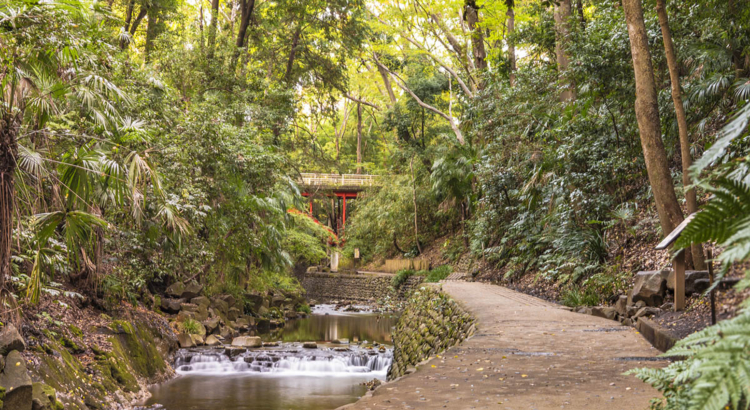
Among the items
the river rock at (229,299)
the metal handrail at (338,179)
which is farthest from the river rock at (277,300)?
the metal handrail at (338,179)

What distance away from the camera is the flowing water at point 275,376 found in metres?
8.89

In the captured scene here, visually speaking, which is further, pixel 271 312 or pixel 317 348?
pixel 271 312

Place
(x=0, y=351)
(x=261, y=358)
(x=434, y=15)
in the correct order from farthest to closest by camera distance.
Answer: (x=434, y=15), (x=261, y=358), (x=0, y=351)

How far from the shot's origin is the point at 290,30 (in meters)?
19.9

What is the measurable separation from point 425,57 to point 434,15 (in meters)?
4.51

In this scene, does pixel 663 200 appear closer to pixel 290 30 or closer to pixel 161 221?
pixel 161 221

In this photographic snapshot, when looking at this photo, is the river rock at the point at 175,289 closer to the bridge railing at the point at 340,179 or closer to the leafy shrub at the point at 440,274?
the leafy shrub at the point at 440,274

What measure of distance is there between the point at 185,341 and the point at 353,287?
1700 cm

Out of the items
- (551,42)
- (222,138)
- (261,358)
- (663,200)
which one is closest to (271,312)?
(261,358)

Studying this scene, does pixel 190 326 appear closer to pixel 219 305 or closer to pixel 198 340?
pixel 198 340

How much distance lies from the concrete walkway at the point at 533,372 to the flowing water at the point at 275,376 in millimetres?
3546

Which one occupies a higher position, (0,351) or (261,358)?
(0,351)

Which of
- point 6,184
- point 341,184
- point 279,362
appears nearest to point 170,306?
Answer: point 279,362

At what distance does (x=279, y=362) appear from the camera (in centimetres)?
1150
